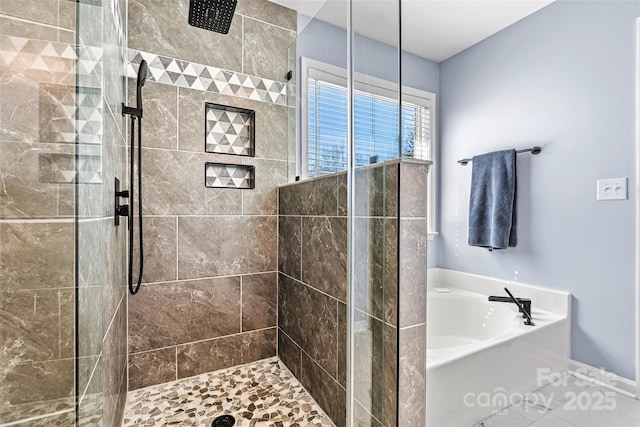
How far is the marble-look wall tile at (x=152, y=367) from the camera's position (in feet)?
5.18

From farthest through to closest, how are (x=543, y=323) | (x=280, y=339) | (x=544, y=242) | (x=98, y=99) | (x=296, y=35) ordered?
(x=296, y=35)
(x=280, y=339)
(x=544, y=242)
(x=543, y=323)
(x=98, y=99)

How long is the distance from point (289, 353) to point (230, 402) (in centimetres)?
42

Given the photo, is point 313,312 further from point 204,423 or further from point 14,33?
point 14,33

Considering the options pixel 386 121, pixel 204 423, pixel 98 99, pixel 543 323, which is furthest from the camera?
pixel 543 323

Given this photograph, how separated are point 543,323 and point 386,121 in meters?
1.38

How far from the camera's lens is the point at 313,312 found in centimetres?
153

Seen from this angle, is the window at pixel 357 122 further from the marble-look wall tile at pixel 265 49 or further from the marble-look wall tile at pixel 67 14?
the marble-look wall tile at pixel 67 14

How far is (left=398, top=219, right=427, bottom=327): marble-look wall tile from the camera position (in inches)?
39.2

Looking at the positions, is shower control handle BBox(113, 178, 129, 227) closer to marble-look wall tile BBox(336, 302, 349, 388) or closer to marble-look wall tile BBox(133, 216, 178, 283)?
marble-look wall tile BBox(133, 216, 178, 283)

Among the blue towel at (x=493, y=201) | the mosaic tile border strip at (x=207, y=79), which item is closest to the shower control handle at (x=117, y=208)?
the mosaic tile border strip at (x=207, y=79)

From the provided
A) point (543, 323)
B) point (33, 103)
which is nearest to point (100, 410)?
point (33, 103)

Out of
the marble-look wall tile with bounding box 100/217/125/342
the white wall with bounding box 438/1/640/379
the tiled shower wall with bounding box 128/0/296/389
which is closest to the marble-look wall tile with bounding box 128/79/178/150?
the tiled shower wall with bounding box 128/0/296/389

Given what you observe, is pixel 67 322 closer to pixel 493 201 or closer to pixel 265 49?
pixel 265 49

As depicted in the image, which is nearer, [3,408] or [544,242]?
[3,408]
